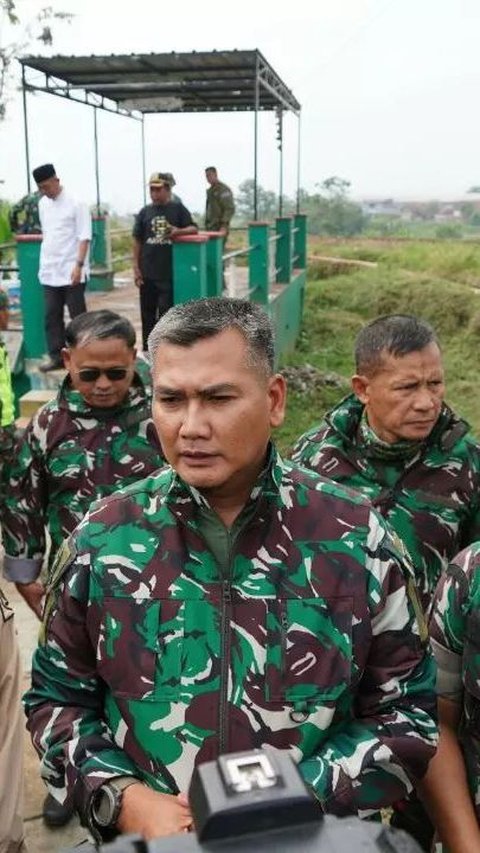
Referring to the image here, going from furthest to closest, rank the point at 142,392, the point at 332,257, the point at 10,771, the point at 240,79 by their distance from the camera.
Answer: the point at 332,257, the point at 240,79, the point at 142,392, the point at 10,771

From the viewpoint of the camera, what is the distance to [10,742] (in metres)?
2.14

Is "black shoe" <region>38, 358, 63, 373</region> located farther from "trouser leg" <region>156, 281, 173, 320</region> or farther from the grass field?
the grass field

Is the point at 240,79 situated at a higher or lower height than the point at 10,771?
higher

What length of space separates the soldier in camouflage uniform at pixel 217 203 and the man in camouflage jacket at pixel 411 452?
25.2 feet

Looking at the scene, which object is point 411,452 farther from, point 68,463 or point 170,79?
point 170,79

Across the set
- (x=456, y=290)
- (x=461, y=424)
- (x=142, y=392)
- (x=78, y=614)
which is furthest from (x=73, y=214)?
(x=456, y=290)

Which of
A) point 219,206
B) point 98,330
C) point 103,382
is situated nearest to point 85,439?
point 103,382

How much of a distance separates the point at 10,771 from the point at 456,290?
1220 cm

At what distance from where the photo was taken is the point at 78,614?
1370mm

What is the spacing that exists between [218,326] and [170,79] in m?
A: 8.47

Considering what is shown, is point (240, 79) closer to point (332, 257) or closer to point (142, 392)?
point (142, 392)

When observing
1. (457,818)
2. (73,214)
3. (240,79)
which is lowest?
(457,818)

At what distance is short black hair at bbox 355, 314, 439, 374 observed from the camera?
243 centimetres

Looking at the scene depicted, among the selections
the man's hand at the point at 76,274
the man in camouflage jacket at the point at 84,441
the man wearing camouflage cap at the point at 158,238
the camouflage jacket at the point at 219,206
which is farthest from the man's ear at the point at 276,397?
the camouflage jacket at the point at 219,206
